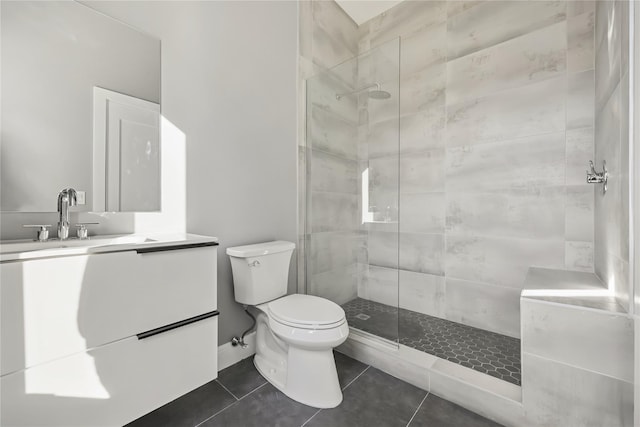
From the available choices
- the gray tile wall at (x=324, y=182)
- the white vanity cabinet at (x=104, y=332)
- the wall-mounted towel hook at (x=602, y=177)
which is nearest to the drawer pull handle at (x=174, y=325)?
the white vanity cabinet at (x=104, y=332)

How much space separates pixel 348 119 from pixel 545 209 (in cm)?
152

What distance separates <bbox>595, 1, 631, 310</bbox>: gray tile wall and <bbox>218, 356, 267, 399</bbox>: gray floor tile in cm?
176

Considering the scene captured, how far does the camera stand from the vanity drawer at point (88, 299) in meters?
0.82

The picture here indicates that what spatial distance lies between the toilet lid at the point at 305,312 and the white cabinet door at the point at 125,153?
2.79 ft

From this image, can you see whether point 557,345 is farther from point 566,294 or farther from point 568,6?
point 568,6

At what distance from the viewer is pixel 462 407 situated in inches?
55.7

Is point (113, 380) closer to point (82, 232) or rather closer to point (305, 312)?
point (82, 232)

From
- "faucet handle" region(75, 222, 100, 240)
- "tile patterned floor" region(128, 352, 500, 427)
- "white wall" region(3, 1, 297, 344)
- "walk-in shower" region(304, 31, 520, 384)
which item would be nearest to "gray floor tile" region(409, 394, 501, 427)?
"tile patterned floor" region(128, 352, 500, 427)

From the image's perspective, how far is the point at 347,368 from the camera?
1.76 m

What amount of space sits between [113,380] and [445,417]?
145cm

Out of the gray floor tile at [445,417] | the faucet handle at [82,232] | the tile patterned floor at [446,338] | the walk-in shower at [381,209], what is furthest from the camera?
the walk-in shower at [381,209]

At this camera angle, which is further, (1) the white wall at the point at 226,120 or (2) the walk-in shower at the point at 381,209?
(2) the walk-in shower at the point at 381,209

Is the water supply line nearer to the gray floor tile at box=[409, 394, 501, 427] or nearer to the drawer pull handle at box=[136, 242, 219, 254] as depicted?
the drawer pull handle at box=[136, 242, 219, 254]

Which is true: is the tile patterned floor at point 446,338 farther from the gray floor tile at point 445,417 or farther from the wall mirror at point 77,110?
the wall mirror at point 77,110
